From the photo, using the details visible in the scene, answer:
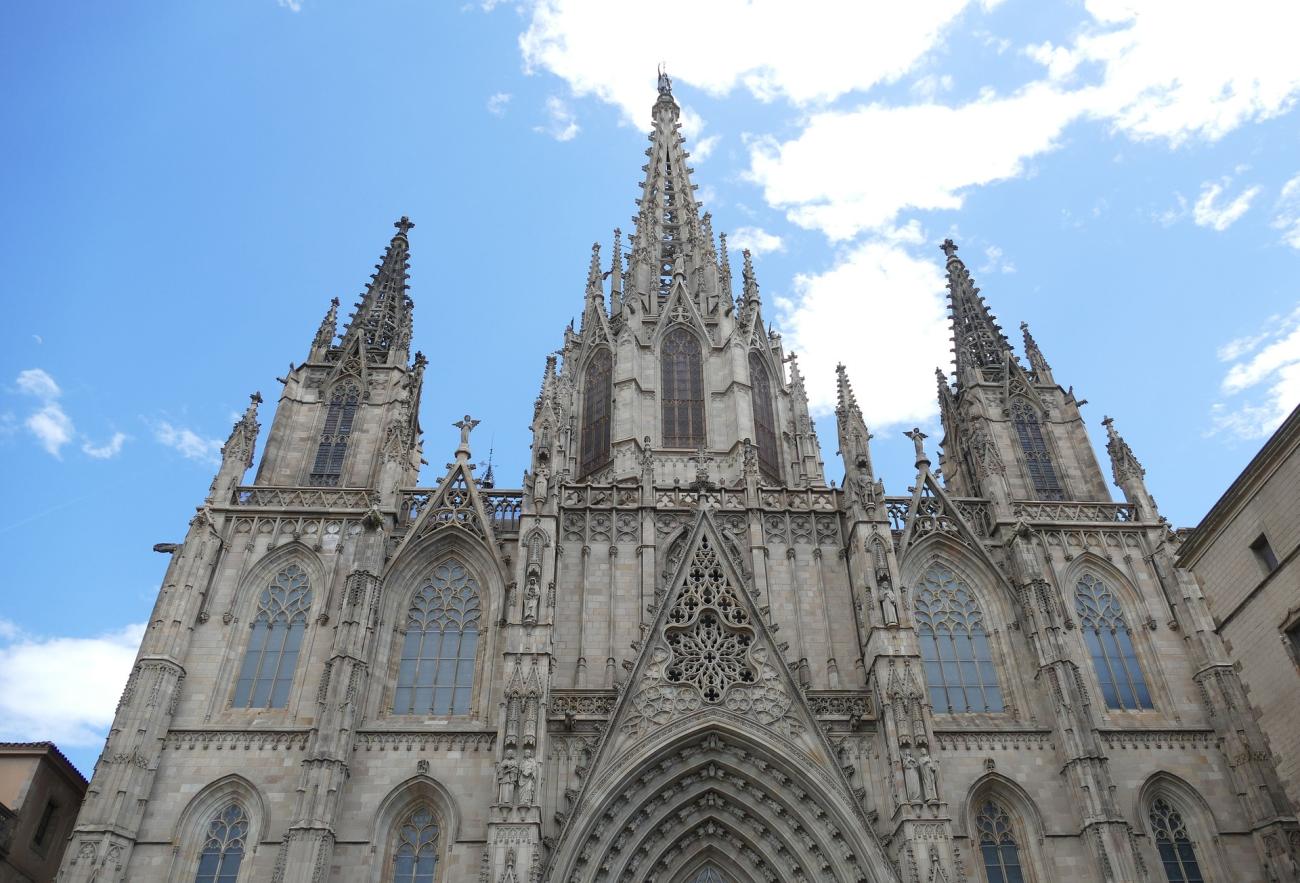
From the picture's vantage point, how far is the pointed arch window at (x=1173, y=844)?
21.3 m

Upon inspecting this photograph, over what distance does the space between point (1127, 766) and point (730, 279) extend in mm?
21523

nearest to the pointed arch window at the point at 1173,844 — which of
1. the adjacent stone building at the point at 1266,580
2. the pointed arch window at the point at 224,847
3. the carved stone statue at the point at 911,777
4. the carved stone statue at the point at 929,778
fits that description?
the adjacent stone building at the point at 1266,580

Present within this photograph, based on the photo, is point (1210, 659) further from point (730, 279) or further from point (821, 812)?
point (730, 279)

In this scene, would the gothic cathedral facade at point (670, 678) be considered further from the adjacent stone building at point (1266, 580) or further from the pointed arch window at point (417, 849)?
the adjacent stone building at point (1266, 580)

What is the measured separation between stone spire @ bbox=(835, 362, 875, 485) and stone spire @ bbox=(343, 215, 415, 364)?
1500 centimetres

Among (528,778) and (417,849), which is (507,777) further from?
(417,849)

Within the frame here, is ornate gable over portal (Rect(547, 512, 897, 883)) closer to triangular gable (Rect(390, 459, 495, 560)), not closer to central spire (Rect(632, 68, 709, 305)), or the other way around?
triangular gable (Rect(390, 459, 495, 560))

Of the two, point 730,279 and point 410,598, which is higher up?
point 730,279

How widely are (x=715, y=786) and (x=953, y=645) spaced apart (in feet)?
26.6

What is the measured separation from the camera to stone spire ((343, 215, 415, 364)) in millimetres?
32750

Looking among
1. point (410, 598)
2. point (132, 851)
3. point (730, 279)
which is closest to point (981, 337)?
point (730, 279)

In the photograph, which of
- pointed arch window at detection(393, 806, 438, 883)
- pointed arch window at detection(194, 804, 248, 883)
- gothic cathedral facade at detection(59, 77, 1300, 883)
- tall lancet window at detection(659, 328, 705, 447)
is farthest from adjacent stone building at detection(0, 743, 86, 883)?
tall lancet window at detection(659, 328, 705, 447)

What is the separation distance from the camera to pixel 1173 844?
2172 cm

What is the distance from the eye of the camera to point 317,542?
25.6 m
